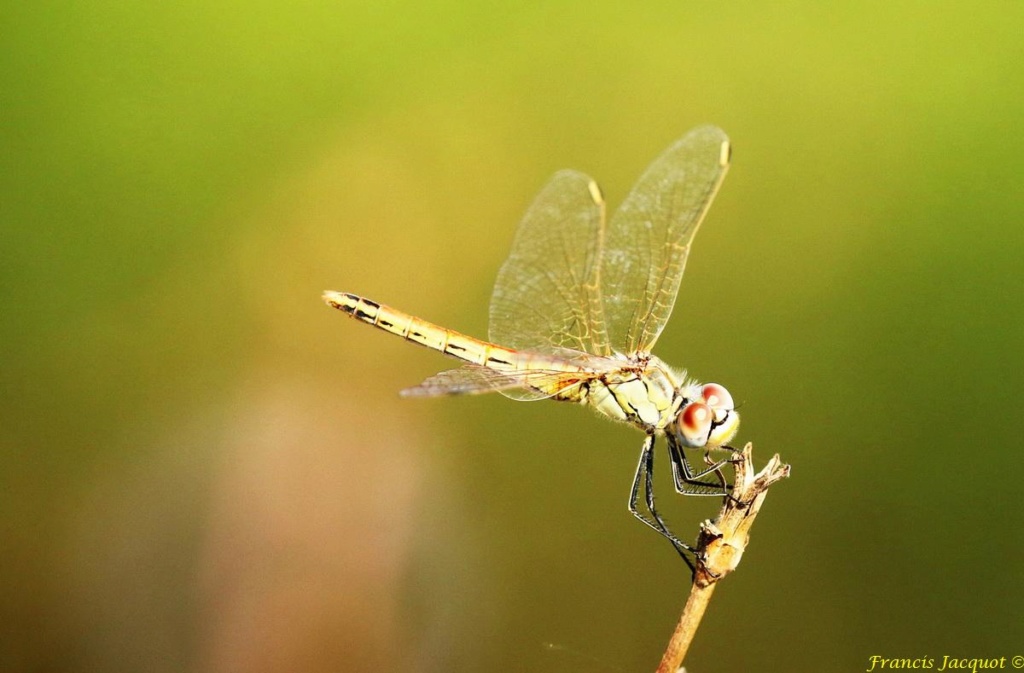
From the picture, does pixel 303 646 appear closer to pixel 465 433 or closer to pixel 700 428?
pixel 465 433

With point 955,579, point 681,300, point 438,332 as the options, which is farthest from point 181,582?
point 955,579

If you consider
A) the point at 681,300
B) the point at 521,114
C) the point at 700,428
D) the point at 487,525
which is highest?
the point at 521,114

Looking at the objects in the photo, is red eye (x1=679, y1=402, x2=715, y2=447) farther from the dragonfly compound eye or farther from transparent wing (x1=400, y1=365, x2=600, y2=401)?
transparent wing (x1=400, y1=365, x2=600, y2=401)

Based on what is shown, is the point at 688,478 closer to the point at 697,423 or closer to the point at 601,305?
the point at 697,423

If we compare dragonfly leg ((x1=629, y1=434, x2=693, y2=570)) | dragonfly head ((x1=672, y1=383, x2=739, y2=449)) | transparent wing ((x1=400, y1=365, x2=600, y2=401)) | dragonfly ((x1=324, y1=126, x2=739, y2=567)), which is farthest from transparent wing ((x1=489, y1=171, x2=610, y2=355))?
dragonfly head ((x1=672, y1=383, x2=739, y2=449))

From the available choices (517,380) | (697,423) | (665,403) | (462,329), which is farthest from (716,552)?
(462,329)
